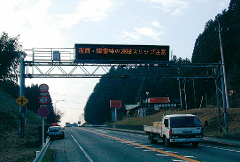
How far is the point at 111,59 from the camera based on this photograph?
90.8ft

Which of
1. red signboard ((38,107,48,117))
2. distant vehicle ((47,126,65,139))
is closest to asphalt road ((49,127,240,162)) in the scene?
red signboard ((38,107,48,117))

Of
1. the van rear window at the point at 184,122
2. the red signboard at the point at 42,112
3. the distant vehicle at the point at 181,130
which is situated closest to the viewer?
the red signboard at the point at 42,112

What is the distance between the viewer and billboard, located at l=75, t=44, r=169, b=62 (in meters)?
27.4

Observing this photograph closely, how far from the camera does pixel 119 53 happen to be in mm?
27812

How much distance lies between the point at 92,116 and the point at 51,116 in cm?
2573

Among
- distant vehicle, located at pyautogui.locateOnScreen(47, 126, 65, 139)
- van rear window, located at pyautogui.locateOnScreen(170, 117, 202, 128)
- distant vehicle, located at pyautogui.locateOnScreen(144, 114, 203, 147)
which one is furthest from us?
distant vehicle, located at pyautogui.locateOnScreen(47, 126, 65, 139)

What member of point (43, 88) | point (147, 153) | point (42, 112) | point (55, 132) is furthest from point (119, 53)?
point (147, 153)

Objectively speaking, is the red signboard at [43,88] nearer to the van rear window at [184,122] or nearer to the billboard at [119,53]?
the van rear window at [184,122]

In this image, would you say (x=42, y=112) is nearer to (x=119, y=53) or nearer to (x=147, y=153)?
(x=147, y=153)

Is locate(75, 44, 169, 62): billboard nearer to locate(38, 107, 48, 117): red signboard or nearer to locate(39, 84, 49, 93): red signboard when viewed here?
locate(39, 84, 49, 93): red signboard

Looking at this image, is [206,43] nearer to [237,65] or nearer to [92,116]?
[237,65]

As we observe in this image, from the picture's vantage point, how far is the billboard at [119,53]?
27359mm

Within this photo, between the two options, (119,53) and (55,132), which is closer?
(119,53)

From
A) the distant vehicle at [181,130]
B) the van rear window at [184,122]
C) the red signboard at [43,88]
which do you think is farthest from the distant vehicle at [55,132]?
the van rear window at [184,122]
